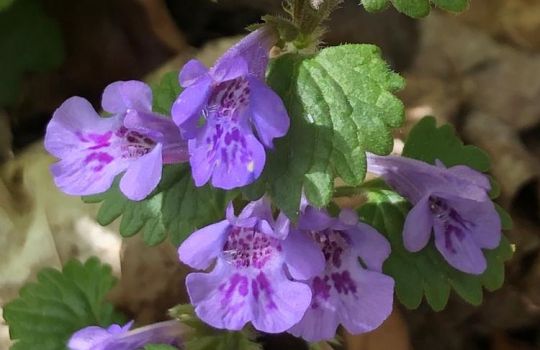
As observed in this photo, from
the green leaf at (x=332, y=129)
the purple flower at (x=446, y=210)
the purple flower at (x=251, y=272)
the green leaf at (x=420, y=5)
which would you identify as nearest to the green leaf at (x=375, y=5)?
the green leaf at (x=420, y=5)

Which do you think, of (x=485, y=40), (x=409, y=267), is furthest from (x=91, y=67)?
(x=409, y=267)

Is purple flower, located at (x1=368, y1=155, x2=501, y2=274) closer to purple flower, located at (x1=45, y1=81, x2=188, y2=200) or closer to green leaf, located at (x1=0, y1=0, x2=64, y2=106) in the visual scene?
purple flower, located at (x1=45, y1=81, x2=188, y2=200)

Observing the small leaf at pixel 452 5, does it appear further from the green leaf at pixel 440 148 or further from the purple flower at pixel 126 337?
the purple flower at pixel 126 337

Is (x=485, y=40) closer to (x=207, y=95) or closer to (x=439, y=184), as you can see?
(x=439, y=184)

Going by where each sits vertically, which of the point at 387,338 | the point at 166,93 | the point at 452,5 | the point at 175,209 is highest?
the point at 452,5

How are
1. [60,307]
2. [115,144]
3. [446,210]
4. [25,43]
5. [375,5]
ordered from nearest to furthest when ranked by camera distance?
1. [375,5]
2. [115,144]
3. [446,210]
4. [60,307]
5. [25,43]

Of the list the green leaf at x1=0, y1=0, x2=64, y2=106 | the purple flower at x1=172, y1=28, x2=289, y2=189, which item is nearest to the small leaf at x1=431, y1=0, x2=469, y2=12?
the purple flower at x1=172, y1=28, x2=289, y2=189

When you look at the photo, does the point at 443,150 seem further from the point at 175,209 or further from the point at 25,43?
the point at 25,43

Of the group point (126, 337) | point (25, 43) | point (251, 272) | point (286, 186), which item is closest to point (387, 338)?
point (126, 337)

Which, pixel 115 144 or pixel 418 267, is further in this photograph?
pixel 418 267
